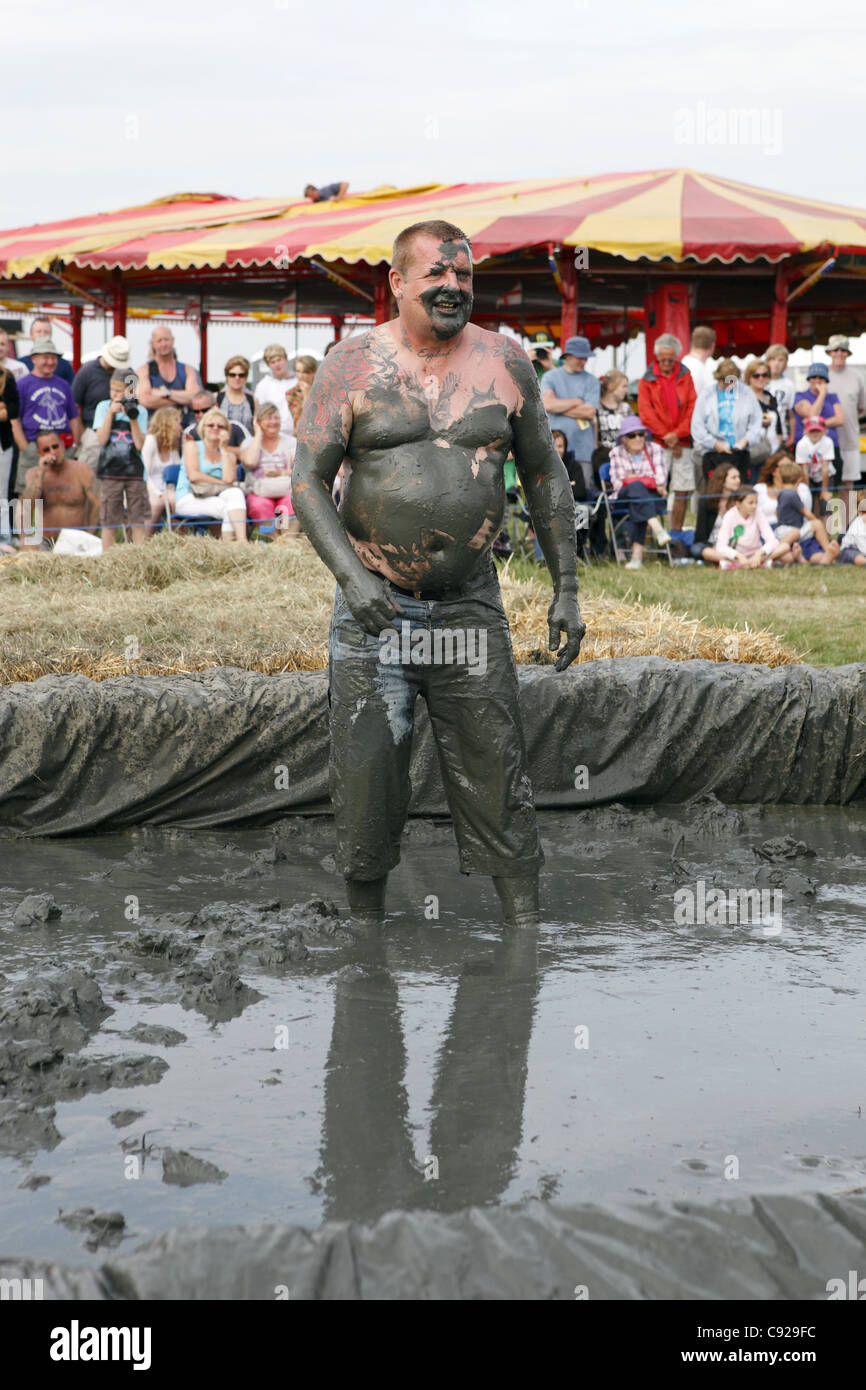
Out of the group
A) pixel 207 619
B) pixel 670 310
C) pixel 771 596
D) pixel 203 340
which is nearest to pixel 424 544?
pixel 207 619

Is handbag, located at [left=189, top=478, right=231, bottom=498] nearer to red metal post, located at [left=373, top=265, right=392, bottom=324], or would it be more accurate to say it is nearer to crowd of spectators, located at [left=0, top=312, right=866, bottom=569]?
crowd of spectators, located at [left=0, top=312, right=866, bottom=569]

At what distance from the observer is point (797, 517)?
12.2 m

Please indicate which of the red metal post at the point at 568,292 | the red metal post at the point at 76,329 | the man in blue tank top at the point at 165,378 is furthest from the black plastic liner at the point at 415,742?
the red metal post at the point at 76,329

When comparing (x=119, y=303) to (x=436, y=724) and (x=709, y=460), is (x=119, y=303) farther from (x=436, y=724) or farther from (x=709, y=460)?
(x=436, y=724)

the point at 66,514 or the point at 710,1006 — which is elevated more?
the point at 66,514

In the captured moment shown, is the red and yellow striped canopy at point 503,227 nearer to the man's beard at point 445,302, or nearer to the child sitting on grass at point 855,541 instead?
the child sitting on grass at point 855,541

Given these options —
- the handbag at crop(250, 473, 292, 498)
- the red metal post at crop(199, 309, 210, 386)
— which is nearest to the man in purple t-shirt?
the handbag at crop(250, 473, 292, 498)

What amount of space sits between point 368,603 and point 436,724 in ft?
1.81

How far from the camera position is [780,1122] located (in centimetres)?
328

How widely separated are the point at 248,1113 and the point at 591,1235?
106cm

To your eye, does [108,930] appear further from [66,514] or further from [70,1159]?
[66,514]

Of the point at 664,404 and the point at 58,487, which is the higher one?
the point at 664,404

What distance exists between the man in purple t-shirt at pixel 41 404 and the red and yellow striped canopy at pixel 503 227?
3733 millimetres
